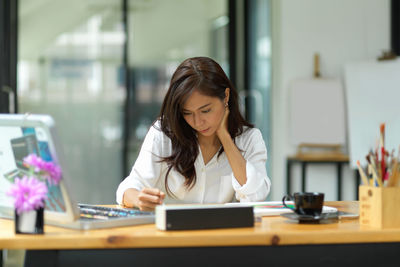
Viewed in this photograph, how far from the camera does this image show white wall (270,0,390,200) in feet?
14.0

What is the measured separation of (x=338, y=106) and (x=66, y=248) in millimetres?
3140

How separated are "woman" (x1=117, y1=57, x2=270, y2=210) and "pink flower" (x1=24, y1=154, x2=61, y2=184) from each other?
698 millimetres

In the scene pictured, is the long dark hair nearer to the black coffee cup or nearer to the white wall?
the black coffee cup

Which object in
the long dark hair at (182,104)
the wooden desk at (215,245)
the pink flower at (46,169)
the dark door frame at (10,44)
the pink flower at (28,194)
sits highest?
the dark door frame at (10,44)

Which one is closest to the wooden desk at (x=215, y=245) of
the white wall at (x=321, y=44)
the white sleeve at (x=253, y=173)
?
the white sleeve at (x=253, y=173)

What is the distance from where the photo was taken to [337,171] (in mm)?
4203

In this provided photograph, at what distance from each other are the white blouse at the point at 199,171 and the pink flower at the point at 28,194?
0.83 meters

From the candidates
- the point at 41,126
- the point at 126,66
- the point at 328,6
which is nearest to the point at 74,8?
the point at 126,66

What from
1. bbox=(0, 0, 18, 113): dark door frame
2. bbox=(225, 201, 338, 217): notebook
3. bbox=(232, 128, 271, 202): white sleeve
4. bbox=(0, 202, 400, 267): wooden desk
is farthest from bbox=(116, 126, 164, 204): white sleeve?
bbox=(0, 0, 18, 113): dark door frame

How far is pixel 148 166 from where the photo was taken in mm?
2232

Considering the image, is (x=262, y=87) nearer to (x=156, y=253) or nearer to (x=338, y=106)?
(x=338, y=106)

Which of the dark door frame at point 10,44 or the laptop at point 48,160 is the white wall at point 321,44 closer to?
the dark door frame at point 10,44

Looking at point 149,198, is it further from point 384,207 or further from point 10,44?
point 10,44

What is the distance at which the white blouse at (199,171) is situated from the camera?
87.9 inches
